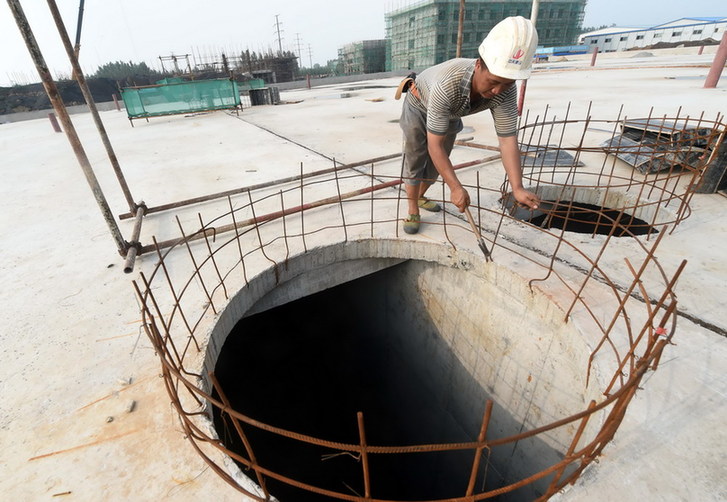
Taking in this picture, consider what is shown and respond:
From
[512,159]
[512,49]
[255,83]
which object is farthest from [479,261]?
[255,83]

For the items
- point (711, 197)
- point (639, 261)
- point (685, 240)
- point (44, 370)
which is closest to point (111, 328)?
point (44, 370)

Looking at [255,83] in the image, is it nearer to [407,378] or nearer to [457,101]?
[407,378]

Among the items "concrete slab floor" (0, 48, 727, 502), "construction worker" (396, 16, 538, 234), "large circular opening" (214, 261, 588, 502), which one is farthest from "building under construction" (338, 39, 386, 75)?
"construction worker" (396, 16, 538, 234)

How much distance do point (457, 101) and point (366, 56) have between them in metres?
53.4

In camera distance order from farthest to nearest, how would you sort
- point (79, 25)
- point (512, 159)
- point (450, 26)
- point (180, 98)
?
point (450, 26), point (180, 98), point (79, 25), point (512, 159)

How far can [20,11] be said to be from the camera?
7.93ft

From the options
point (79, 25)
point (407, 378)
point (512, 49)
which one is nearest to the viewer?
point (512, 49)

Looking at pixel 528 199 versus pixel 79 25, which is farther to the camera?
pixel 79 25

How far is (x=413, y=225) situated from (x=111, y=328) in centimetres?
264

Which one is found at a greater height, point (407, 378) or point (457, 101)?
point (457, 101)

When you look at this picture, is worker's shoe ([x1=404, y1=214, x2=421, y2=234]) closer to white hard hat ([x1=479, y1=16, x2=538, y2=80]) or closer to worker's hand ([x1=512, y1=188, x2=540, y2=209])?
worker's hand ([x1=512, y1=188, x2=540, y2=209])

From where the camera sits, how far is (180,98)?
13.1 metres

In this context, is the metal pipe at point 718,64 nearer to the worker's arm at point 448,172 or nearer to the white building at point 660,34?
the worker's arm at point 448,172

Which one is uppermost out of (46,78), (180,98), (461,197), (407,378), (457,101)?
(46,78)
